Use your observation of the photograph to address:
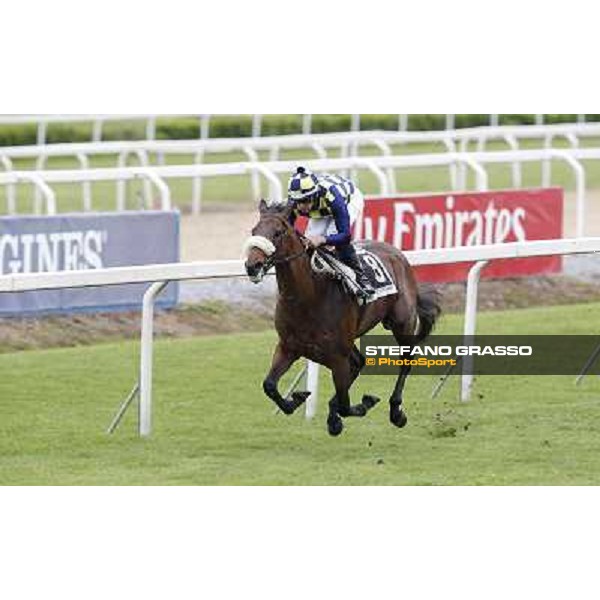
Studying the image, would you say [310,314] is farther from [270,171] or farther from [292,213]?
[270,171]

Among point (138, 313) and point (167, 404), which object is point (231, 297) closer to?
point (138, 313)

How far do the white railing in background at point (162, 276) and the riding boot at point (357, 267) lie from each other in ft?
1.74

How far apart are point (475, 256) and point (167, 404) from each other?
5.78ft

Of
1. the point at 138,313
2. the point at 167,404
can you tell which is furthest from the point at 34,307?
the point at 167,404

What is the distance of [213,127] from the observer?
2484cm

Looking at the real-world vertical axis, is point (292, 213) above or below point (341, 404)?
above

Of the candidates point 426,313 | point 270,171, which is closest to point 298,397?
point 426,313

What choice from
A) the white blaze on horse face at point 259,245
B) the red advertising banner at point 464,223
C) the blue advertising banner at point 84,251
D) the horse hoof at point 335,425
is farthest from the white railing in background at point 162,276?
the blue advertising banner at point 84,251

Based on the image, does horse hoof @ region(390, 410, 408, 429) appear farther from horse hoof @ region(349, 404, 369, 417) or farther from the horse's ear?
the horse's ear

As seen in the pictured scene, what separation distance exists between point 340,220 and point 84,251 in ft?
14.1

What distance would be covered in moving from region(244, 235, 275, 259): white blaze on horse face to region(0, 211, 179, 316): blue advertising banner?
424 centimetres

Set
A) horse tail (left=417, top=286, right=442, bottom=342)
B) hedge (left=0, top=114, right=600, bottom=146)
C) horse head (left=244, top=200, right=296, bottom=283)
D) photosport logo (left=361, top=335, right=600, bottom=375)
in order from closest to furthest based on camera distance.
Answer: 1. horse head (left=244, top=200, right=296, bottom=283)
2. horse tail (left=417, top=286, right=442, bottom=342)
3. photosport logo (left=361, top=335, right=600, bottom=375)
4. hedge (left=0, top=114, right=600, bottom=146)

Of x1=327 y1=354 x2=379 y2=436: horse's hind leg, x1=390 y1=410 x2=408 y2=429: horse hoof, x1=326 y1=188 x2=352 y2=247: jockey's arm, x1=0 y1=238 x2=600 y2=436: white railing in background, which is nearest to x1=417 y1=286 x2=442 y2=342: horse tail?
x1=0 y1=238 x2=600 y2=436: white railing in background

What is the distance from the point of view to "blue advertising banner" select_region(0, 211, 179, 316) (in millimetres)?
12547
